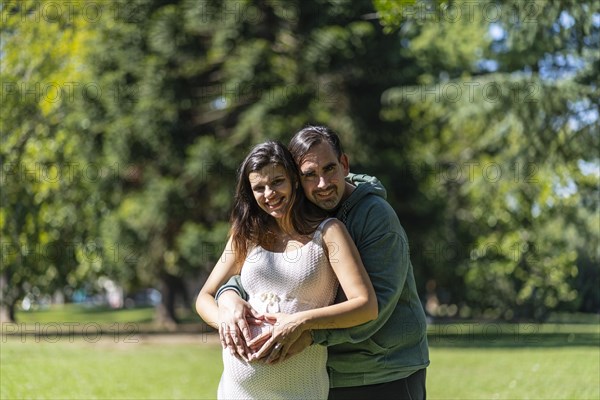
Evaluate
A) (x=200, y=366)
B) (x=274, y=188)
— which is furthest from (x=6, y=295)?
(x=274, y=188)

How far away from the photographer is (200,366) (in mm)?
15875

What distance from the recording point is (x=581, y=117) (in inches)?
804

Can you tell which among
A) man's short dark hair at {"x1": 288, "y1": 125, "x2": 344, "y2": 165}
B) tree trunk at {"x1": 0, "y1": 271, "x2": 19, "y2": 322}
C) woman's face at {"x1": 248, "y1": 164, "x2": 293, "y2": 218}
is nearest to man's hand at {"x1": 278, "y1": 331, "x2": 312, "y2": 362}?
woman's face at {"x1": 248, "y1": 164, "x2": 293, "y2": 218}

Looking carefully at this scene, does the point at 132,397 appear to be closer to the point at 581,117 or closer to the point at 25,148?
the point at 25,148

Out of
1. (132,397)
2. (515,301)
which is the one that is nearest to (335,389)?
(132,397)

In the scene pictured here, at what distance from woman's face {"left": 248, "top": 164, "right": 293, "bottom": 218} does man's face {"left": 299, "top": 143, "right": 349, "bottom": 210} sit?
10 centimetres

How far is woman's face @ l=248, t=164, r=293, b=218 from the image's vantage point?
12.1 ft

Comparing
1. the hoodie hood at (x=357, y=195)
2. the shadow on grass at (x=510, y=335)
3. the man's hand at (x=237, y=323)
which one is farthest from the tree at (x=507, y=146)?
the man's hand at (x=237, y=323)

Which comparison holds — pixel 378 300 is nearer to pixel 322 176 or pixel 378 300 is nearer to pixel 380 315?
pixel 380 315

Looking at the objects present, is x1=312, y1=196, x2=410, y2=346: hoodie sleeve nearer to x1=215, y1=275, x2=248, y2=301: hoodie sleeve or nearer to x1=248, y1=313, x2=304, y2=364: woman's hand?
x1=248, y1=313, x2=304, y2=364: woman's hand

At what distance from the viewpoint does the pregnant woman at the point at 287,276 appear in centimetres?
358

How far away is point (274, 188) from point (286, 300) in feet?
1.50

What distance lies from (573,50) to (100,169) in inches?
458

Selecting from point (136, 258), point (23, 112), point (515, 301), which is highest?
point (23, 112)
